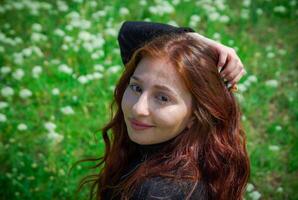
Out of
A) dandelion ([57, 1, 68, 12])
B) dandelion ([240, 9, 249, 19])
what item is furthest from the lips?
dandelion ([240, 9, 249, 19])

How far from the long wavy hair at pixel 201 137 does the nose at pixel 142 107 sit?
0.58 feet

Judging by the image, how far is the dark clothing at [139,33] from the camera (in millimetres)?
2329

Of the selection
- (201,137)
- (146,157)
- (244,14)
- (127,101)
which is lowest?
(244,14)

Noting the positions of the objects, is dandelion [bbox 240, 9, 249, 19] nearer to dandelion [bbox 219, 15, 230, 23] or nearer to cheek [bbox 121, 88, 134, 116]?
dandelion [bbox 219, 15, 230, 23]

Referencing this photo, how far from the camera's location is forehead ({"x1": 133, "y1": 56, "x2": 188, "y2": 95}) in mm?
2055

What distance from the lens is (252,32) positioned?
5.54 m

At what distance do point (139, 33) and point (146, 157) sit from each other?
626 mm

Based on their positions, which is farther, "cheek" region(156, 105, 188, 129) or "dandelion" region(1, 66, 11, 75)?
"dandelion" region(1, 66, 11, 75)

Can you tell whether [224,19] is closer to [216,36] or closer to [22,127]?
[216,36]

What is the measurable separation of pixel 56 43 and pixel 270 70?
2160 millimetres

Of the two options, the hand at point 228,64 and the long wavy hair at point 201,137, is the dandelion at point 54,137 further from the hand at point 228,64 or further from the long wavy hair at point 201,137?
the hand at point 228,64

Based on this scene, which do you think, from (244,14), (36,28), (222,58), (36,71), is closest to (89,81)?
(36,71)

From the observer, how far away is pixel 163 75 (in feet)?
6.76

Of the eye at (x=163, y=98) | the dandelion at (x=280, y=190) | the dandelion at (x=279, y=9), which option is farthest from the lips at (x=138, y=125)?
the dandelion at (x=279, y=9)
